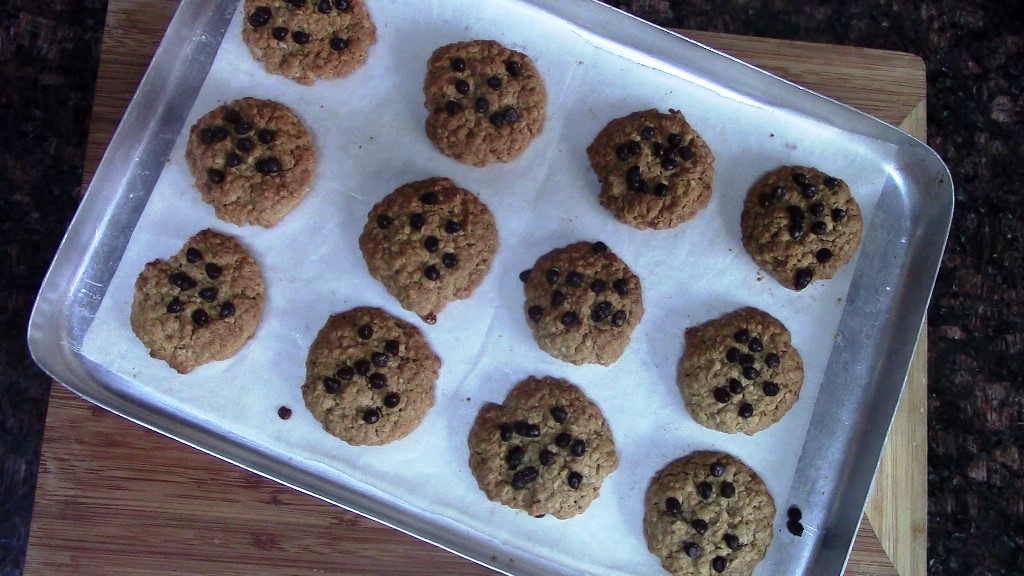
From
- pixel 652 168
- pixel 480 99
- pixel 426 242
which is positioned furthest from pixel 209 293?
pixel 652 168

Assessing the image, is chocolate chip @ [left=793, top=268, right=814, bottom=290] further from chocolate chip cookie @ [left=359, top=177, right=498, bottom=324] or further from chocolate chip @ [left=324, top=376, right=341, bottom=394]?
chocolate chip @ [left=324, top=376, right=341, bottom=394]

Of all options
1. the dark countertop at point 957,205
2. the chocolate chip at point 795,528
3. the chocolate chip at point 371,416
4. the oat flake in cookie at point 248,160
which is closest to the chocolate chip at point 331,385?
the chocolate chip at point 371,416

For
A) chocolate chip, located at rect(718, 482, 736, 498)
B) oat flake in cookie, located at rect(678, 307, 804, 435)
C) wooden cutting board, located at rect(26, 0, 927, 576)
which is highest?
oat flake in cookie, located at rect(678, 307, 804, 435)

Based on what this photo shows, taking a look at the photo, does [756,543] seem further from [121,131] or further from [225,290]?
[121,131]

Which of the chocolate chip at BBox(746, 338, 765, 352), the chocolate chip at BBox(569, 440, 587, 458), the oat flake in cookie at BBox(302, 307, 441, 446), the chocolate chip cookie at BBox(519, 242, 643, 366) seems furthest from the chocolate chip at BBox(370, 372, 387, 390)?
the chocolate chip at BBox(746, 338, 765, 352)

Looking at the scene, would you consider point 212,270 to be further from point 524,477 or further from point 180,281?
point 524,477

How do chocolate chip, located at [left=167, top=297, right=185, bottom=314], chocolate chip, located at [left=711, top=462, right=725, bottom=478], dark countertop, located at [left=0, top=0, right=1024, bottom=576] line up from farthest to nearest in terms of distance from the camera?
dark countertop, located at [left=0, top=0, right=1024, bottom=576] → chocolate chip, located at [left=711, top=462, right=725, bottom=478] → chocolate chip, located at [left=167, top=297, right=185, bottom=314]
